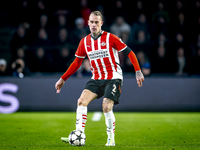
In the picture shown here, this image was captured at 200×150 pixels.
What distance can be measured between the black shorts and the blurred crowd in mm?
5482

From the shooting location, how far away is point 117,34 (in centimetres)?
1168

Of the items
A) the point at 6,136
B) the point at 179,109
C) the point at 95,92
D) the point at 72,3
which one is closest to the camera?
the point at 95,92

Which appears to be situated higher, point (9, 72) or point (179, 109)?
point (9, 72)

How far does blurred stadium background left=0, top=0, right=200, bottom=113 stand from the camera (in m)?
10.8

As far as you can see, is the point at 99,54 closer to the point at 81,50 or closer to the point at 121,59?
the point at 81,50

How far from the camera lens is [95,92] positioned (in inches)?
207

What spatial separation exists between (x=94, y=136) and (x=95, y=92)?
1.33 metres

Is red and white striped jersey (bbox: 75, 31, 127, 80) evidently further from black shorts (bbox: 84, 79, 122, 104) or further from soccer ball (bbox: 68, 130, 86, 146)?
soccer ball (bbox: 68, 130, 86, 146)

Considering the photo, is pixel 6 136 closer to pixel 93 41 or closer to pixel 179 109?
pixel 93 41

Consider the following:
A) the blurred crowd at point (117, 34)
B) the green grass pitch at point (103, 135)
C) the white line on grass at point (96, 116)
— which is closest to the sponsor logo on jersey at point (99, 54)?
the green grass pitch at point (103, 135)

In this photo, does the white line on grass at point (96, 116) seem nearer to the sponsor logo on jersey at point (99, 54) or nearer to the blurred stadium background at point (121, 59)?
the blurred stadium background at point (121, 59)

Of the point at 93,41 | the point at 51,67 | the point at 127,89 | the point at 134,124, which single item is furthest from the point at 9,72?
the point at 93,41

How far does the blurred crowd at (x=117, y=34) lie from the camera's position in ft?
36.0

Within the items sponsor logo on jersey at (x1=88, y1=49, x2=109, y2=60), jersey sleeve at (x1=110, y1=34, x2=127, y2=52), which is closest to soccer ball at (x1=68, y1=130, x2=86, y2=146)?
sponsor logo on jersey at (x1=88, y1=49, x2=109, y2=60)
